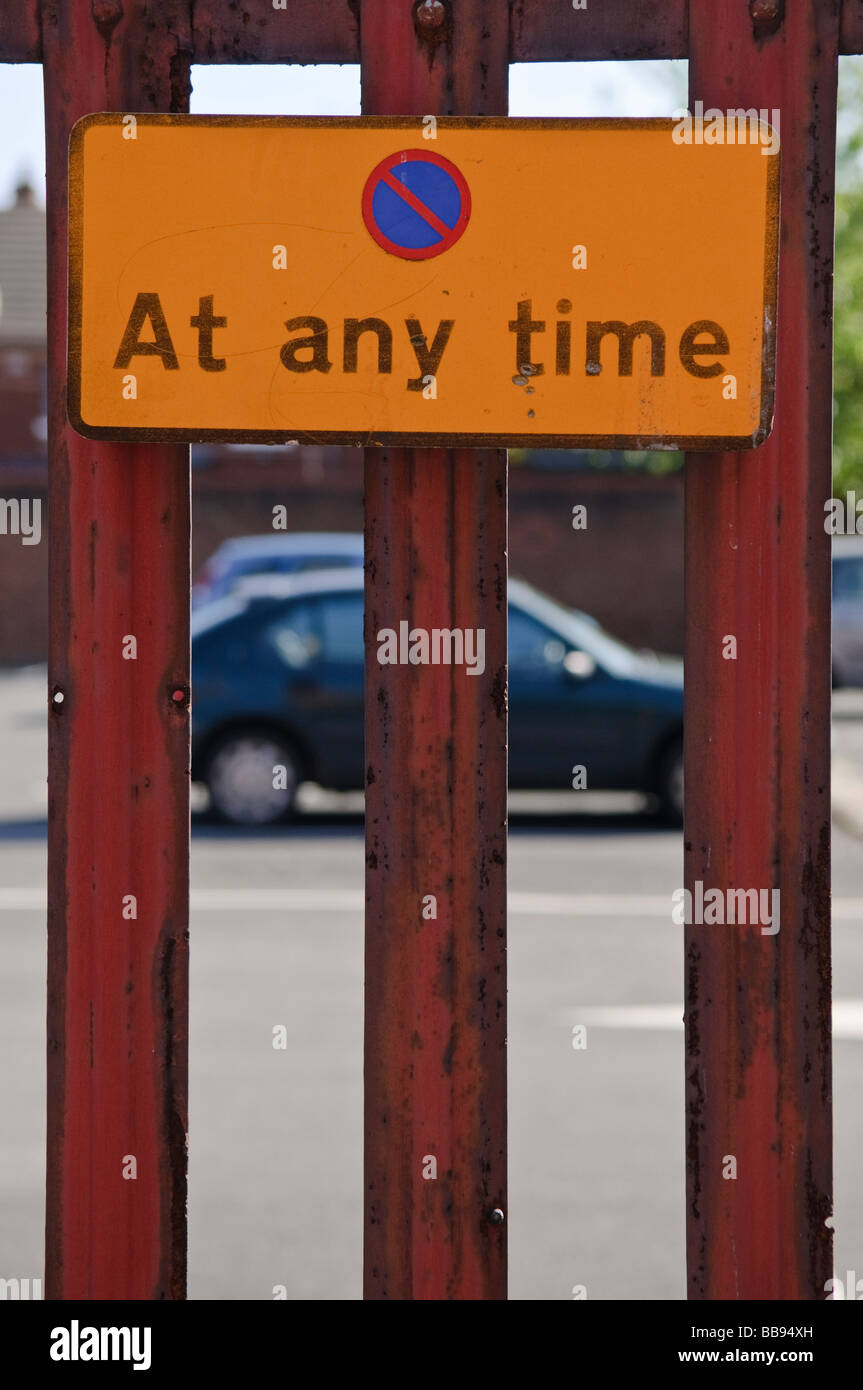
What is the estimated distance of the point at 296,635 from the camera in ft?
39.7

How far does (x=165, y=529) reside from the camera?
2.33m

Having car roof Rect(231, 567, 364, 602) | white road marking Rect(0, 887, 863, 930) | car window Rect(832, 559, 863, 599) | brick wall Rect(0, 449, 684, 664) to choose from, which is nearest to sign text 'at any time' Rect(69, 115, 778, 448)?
white road marking Rect(0, 887, 863, 930)

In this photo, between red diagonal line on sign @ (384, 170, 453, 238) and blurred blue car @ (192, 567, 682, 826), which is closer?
red diagonal line on sign @ (384, 170, 453, 238)

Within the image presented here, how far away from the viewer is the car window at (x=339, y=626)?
12.0 m

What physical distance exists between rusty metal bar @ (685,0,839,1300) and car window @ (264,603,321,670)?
9.78m

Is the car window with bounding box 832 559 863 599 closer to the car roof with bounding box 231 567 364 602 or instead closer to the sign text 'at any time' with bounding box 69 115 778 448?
the car roof with bounding box 231 567 364 602

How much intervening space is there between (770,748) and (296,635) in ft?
32.4

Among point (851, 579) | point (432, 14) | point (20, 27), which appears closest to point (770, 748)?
point (432, 14)

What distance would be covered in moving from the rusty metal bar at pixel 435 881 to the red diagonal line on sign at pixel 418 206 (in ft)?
0.38

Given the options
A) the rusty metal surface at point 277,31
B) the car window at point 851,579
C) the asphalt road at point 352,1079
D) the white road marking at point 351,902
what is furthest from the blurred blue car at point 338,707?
the car window at point 851,579

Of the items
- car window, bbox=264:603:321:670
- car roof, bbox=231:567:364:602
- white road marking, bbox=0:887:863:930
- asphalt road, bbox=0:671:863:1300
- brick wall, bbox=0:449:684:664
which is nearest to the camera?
asphalt road, bbox=0:671:863:1300

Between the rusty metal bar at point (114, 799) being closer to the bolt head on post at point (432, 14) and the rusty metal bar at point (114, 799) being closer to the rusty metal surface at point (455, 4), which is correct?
the rusty metal surface at point (455, 4)

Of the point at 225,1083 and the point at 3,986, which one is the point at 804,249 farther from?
the point at 3,986

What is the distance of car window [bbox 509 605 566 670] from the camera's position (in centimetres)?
1201
